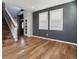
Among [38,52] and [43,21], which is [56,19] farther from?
[38,52]

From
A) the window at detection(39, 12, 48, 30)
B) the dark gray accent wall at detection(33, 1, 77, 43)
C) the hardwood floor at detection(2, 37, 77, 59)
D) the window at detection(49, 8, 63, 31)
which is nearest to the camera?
the hardwood floor at detection(2, 37, 77, 59)

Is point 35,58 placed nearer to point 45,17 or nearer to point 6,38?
point 6,38

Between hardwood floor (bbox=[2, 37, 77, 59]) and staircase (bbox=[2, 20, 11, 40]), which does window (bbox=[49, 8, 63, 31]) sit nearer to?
hardwood floor (bbox=[2, 37, 77, 59])

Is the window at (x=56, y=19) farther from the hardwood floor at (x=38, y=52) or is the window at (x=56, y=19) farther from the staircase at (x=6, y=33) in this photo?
the staircase at (x=6, y=33)

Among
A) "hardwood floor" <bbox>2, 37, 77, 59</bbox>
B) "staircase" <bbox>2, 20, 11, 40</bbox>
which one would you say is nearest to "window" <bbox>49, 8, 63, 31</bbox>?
"hardwood floor" <bbox>2, 37, 77, 59</bbox>

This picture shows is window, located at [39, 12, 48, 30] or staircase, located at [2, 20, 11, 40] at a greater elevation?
window, located at [39, 12, 48, 30]

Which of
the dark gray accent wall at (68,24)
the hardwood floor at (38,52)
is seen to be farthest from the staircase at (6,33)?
the dark gray accent wall at (68,24)

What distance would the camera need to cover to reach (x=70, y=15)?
4629 millimetres

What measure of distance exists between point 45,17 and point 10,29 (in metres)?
3.00

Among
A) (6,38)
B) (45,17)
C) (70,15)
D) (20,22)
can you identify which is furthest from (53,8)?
(20,22)

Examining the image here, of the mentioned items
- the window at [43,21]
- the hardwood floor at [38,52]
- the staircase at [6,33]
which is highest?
the window at [43,21]

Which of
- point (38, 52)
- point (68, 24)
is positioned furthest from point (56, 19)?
point (38, 52)

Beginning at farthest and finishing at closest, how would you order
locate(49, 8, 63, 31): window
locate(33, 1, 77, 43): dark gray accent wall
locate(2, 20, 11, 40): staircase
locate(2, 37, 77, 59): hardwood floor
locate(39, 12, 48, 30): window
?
1. locate(39, 12, 48, 30): window
2. locate(49, 8, 63, 31): window
3. locate(33, 1, 77, 43): dark gray accent wall
4. locate(2, 20, 11, 40): staircase
5. locate(2, 37, 77, 59): hardwood floor

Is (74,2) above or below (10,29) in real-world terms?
above
